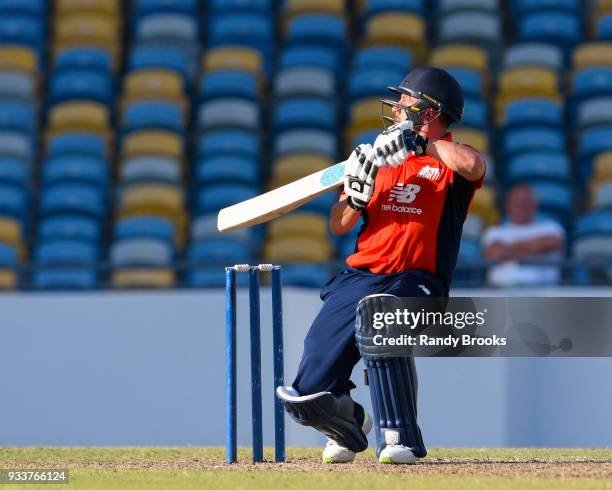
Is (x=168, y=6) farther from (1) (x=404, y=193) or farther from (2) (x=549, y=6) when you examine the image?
(1) (x=404, y=193)

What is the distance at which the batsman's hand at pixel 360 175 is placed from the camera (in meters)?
5.77

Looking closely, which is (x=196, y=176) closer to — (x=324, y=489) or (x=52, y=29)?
(x=52, y=29)

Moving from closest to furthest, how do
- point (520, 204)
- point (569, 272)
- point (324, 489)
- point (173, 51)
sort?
point (324, 489) < point (520, 204) < point (569, 272) < point (173, 51)

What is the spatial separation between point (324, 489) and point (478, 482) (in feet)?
1.82

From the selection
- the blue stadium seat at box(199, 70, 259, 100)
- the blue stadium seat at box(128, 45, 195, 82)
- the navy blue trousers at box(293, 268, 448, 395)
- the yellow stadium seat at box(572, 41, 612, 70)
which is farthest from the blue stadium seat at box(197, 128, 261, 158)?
the navy blue trousers at box(293, 268, 448, 395)

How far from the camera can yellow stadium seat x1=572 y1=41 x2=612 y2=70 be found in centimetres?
1347

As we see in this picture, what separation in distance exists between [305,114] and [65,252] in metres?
2.62

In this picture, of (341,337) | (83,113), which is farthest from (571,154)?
(341,337)

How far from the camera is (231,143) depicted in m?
→ 12.8

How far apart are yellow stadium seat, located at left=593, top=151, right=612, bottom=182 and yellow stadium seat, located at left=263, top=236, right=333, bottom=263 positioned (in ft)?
7.72

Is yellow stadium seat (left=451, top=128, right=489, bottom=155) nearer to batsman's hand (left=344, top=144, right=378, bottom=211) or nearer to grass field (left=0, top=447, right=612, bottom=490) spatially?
grass field (left=0, top=447, right=612, bottom=490)

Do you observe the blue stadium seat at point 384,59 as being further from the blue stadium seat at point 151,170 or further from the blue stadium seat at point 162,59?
the blue stadium seat at point 151,170

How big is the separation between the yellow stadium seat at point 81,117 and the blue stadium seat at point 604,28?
457cm

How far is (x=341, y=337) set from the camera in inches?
236
